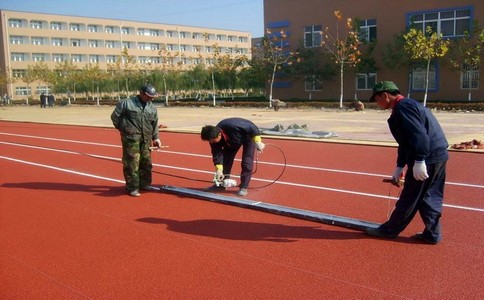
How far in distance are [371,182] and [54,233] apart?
5393mm

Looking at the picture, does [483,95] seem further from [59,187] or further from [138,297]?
[138,297]

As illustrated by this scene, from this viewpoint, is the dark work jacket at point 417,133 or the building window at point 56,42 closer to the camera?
the dark work jacket at point 417,133

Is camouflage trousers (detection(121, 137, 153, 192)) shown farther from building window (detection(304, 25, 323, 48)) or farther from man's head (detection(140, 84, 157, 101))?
building window (detection(304, 25, 323, 48))

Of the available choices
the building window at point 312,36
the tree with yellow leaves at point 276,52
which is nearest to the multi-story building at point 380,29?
the building window at point 312,36

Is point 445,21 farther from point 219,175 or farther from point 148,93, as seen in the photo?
point 148,93

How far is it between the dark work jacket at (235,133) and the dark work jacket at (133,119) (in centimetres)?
122

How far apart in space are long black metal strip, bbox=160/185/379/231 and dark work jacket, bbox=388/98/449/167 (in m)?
1.14

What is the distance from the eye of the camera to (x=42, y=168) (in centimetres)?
1088

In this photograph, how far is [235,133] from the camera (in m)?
7.37

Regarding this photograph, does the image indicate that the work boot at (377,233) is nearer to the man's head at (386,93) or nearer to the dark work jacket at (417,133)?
the dark work jacket at (417,133)

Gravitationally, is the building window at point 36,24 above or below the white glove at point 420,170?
above

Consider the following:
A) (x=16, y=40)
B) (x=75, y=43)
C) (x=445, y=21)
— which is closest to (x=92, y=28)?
(x=75, y=43)

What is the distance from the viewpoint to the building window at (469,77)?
31828mm

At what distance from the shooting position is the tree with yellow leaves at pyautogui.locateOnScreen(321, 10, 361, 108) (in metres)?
32.9
